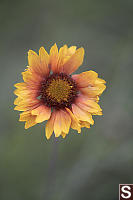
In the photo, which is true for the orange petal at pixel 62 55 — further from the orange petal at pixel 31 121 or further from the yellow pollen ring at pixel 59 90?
the orange petal at pixel 31 121

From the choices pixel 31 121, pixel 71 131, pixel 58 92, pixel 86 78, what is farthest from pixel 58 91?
pixel 71 131

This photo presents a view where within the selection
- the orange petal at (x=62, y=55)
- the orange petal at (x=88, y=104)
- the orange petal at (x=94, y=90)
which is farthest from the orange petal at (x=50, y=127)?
the orange petal at (x=62, y=55)

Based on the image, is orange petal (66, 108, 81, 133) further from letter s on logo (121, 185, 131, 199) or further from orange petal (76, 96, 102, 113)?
letter s on logo (121, 185, 131, 199)

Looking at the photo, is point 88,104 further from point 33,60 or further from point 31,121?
point 33,60

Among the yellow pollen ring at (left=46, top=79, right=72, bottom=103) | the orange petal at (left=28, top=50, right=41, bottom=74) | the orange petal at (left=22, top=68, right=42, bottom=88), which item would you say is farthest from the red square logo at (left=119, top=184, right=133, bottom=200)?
the orange petal at (left=28, top=50, right=41, bottom=74)

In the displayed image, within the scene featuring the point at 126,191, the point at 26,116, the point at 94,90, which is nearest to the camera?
the point at 26,116

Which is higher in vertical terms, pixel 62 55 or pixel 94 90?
pixel 62 55
